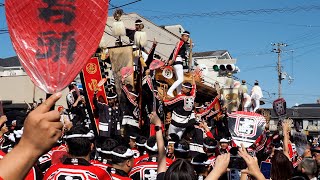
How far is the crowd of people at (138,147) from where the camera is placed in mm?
1862

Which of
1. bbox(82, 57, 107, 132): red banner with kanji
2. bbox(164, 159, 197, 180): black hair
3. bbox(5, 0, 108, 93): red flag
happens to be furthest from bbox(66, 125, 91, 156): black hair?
bbox(82, 57, 107, 132): red banner with kanji

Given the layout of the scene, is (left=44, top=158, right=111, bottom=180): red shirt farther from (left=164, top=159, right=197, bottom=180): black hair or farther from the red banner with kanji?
the red banner with kanji

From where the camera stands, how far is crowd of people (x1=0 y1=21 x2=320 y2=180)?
1862 mm

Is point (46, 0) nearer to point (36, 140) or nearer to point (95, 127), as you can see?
point (36, 140)

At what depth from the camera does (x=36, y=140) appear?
1.83 m

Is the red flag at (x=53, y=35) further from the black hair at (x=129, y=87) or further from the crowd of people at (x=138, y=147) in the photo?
the black hair at (x=129, y=87)

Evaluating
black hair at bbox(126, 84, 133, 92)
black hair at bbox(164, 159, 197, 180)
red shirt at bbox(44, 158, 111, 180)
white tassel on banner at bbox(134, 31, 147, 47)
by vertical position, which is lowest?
red shirt at bbox(44, 158, 111, 180)

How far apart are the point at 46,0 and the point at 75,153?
1.98m

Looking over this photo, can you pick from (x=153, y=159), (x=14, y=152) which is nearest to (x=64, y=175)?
(x=153, y=159)

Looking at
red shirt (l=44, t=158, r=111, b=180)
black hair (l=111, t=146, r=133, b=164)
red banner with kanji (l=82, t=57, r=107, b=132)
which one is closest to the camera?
red shirt (l=44, t=158, r=111, b=180)

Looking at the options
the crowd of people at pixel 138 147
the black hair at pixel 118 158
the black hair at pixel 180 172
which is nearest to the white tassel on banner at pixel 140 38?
the crowd of people at pixel 138 147

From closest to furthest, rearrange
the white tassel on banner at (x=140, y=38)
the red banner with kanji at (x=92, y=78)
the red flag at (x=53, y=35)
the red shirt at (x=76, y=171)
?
1. the red flag at (x=53, y=35)
2. the red shirt at (x=76, y=171)
3. the red banner with kanji at (x=92, y=78)
4. the white tassel on banner at (x=140, y=38)

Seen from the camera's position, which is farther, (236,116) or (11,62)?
(11,62)

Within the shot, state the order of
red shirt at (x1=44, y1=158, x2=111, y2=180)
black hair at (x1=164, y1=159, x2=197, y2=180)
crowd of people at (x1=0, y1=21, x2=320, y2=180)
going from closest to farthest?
crowd of people at (x1=0, y1=21, x2=320, y2=180), black hair at (x1=164, y1=159, x2=197, y2=180), red shirt at (x1=44, y1=158, x2=111, y2=180)
